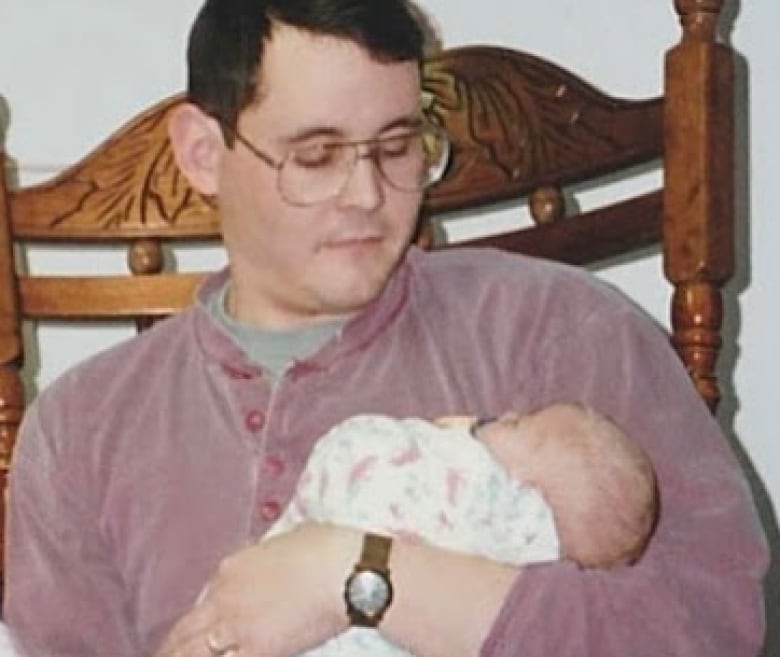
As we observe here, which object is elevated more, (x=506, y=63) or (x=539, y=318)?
(x=506, y=63)

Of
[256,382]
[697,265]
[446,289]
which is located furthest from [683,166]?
[256,382]

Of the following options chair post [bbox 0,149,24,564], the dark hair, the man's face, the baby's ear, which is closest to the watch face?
the baby's ear

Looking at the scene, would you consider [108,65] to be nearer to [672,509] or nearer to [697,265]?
[697,265]

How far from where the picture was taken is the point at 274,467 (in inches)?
52.2

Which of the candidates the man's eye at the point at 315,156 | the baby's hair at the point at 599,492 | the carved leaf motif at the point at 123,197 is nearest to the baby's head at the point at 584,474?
the baby's hair at the point at 599,492

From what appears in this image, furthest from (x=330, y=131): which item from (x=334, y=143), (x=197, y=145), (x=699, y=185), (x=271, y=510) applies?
(x=699, y=185)

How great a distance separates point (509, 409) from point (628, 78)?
641mm

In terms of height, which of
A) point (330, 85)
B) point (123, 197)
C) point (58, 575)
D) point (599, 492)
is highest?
point (330, 85)

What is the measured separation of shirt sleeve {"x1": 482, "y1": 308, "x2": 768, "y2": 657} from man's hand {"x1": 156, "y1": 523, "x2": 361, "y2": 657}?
0.10 m

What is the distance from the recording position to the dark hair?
1301 mm

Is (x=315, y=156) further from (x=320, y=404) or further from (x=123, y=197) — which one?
(x=123, y=197)

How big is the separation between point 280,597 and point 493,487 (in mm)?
158

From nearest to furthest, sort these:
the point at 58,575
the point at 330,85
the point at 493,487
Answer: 1. the point at 493,487
2. the point at 330,85
3. the point at 58,575

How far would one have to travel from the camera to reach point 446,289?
54.5 inches
